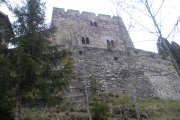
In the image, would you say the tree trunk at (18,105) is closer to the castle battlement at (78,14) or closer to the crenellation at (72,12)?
the castle battlement at (78,14)

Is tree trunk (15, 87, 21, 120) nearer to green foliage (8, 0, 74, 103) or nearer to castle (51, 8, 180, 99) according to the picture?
green foliage (8, 0, 74, 103)

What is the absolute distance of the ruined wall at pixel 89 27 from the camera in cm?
2667

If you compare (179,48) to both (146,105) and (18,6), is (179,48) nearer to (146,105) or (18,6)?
(146,105)

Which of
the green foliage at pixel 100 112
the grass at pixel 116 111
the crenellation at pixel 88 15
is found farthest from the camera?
the crenellation at pixel 88 15

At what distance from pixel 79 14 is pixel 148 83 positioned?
32.5 feet

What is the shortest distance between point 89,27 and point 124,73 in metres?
7.20

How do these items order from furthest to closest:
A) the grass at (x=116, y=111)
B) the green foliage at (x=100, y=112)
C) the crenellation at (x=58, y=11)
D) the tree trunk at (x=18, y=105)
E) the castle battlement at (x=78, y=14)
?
the castle battlement at (x=78, y=14) < the crenellation at (x=58, y=11) < the grass at (x=116, y=111) < the green foliage at (x=100, y=112) < the tree trunk at (x=18, y=105)

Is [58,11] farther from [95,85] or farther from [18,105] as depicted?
[18,105]

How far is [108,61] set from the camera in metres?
23.5

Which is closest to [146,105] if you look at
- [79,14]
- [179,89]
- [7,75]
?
[179,89]

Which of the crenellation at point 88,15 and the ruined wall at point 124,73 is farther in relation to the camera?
the crenellation at point 88,15

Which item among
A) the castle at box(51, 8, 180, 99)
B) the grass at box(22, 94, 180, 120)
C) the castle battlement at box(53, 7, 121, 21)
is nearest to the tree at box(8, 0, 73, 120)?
the grass at box(22, 94, 180, 120)

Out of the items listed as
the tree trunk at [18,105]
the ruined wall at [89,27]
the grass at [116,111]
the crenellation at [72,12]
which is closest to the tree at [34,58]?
the tree trunk at [18,105]

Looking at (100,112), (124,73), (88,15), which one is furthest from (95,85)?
(88,15)
